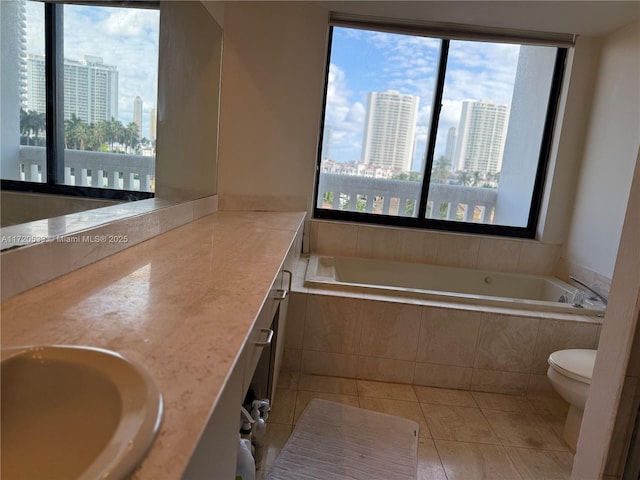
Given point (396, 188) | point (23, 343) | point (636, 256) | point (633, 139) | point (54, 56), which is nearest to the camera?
point (23, 343)

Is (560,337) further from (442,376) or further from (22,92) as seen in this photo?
(22,92)

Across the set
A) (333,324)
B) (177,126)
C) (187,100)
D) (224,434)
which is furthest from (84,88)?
(333,324)

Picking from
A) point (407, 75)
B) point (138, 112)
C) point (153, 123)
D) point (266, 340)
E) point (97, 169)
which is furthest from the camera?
point (407, 75)

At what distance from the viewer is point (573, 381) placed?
5.78ft

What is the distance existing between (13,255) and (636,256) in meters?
1.55

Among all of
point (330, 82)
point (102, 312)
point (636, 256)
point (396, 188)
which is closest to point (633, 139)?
point (396, 188)

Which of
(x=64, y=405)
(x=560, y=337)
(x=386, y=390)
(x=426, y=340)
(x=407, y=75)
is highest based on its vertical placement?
(x=407, y=75)

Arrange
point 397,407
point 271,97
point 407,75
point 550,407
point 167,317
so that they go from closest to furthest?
point 167,317 → point 397,407 → point 550,407 → point 271,97 → point 407,75

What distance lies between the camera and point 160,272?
108cm

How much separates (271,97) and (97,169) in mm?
1589

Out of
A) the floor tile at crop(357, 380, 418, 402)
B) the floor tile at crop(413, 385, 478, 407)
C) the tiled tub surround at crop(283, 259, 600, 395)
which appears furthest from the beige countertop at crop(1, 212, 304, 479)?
the floor tile at crop(413, 385, 478, 407)

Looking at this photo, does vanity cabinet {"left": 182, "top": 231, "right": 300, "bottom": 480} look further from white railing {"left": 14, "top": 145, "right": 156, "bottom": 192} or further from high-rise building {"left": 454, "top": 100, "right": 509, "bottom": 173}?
high-rise building {"left": 454, "top": 100, "right": 509, "bottom": 173}

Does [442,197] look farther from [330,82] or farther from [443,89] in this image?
[330,82]

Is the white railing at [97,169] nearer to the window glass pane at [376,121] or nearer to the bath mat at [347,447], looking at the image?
the bath mat at [347,447]
